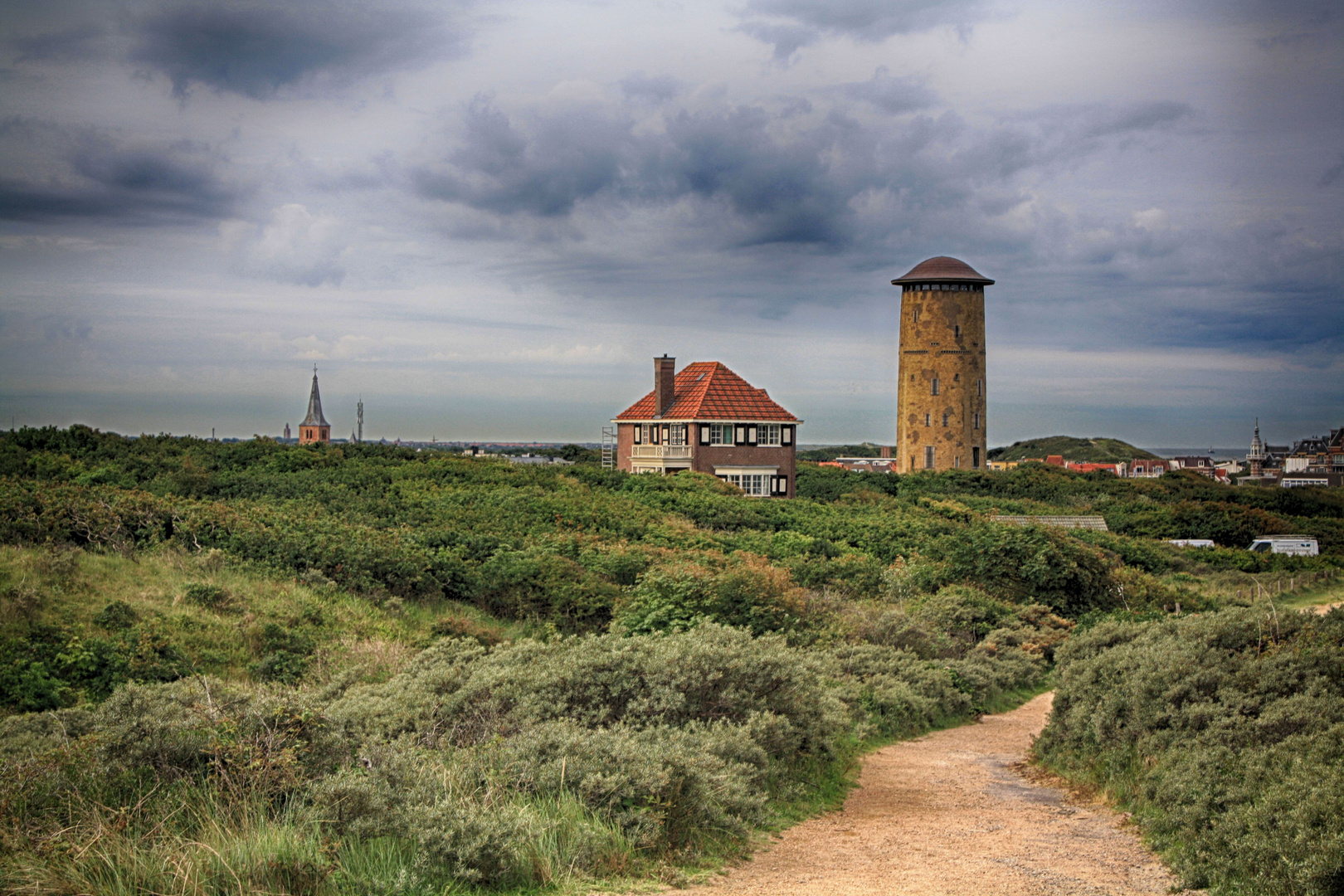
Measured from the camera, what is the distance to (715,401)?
1731 inches

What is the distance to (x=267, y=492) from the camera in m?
26.0

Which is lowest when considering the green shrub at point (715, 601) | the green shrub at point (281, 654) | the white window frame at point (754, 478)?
the green shrub at point (281, 654)

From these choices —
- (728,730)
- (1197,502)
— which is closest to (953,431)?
(1197,502)

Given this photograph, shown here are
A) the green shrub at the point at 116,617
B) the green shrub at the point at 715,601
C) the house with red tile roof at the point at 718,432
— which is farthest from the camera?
the house with red tile roof at the point at 718,432

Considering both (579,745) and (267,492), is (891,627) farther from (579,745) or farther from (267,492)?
(267,492)

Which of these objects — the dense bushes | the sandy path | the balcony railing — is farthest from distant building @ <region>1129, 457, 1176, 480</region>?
the sandy path

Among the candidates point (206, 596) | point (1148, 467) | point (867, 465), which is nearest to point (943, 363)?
point (867, 465)

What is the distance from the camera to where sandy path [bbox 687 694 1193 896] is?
7184 millimetres

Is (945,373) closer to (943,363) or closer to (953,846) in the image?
(943,363)

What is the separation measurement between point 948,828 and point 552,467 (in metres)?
28.2

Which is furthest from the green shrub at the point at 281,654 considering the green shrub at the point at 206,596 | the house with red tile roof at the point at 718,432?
the house with red tile roof at the point at 718,432

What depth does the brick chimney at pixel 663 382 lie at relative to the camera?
45156mm

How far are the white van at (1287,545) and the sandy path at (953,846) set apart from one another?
34897mm

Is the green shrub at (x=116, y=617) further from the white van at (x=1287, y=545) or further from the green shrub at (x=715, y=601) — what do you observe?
the white van at (x=1287, y=545)
